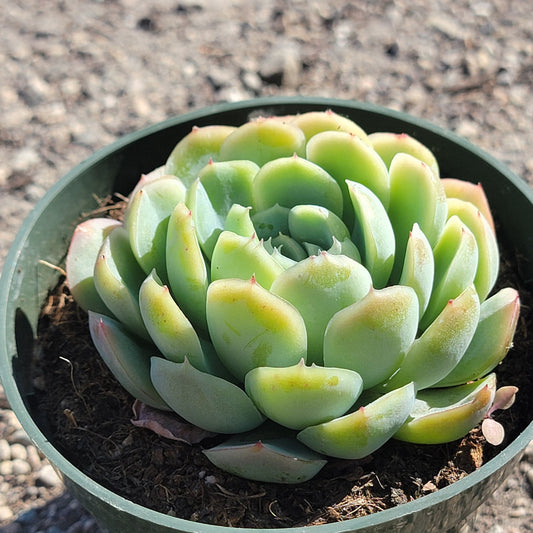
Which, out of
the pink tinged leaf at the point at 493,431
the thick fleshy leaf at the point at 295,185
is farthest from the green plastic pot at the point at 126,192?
the thick fleshy leaf at the point at 295,185

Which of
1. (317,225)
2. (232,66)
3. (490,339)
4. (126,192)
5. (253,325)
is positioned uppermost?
(232,66)

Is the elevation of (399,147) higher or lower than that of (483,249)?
higher

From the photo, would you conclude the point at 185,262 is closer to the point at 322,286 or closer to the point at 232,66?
the point at 322,286

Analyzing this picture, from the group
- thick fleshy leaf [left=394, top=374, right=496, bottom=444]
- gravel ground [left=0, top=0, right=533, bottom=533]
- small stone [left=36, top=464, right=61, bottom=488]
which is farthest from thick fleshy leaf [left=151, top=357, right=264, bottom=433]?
gravel ground [left=0, top=0, right=533, bottom=533]

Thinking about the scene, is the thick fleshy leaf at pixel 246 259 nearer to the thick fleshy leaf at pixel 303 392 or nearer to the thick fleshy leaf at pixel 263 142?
the thick fleshy leaf at pixel 303 392

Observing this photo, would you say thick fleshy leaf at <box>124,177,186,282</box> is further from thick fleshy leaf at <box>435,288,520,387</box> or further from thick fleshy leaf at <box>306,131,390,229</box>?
thick fleshy leaf at <box>435,288,520,387</box>

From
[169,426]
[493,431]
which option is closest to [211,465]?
[169,426]

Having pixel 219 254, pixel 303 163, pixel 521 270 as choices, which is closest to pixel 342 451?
pixel 219 254

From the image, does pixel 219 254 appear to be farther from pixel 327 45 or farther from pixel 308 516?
pixel 327 45
